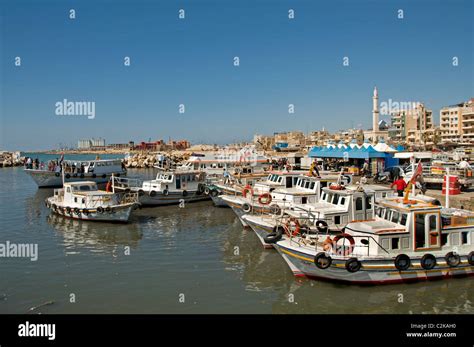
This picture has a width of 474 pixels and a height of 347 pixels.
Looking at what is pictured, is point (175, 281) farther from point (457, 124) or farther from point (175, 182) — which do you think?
point (457, 124)

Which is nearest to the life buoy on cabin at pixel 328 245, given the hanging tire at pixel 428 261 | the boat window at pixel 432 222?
the hanging tire at pixel 428 261

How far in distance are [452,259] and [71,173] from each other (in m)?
43.8

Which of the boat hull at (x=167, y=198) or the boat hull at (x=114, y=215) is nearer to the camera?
the boat hull at (x=114, y=215)

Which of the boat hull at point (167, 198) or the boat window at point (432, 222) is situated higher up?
the boat window at point (432, 222)

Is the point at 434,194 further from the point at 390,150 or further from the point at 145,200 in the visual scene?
the point at 145,200

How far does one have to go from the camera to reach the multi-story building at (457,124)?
9975 cm

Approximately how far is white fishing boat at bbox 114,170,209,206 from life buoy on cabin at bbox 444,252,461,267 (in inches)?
912

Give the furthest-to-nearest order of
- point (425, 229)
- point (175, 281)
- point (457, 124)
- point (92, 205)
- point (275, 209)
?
point (457, 124) → point (92, 205) → point (275, 209) → point (175, 281) → point (425, 229)

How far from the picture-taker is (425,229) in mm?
14930

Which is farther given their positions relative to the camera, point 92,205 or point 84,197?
point 84,197

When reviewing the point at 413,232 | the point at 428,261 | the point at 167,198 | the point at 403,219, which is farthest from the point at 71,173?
the point at 428,261

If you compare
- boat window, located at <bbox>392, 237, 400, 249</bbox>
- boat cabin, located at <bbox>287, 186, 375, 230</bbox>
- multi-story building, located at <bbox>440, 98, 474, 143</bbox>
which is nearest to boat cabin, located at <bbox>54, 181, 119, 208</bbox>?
boat cabin, located at <bbox>287, 186, 375, 230</bbox>

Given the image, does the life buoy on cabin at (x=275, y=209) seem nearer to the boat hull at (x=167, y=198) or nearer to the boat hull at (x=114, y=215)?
the boat hull at (x=114, y=215)

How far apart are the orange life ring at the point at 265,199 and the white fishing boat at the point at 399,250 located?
29.4 ft
